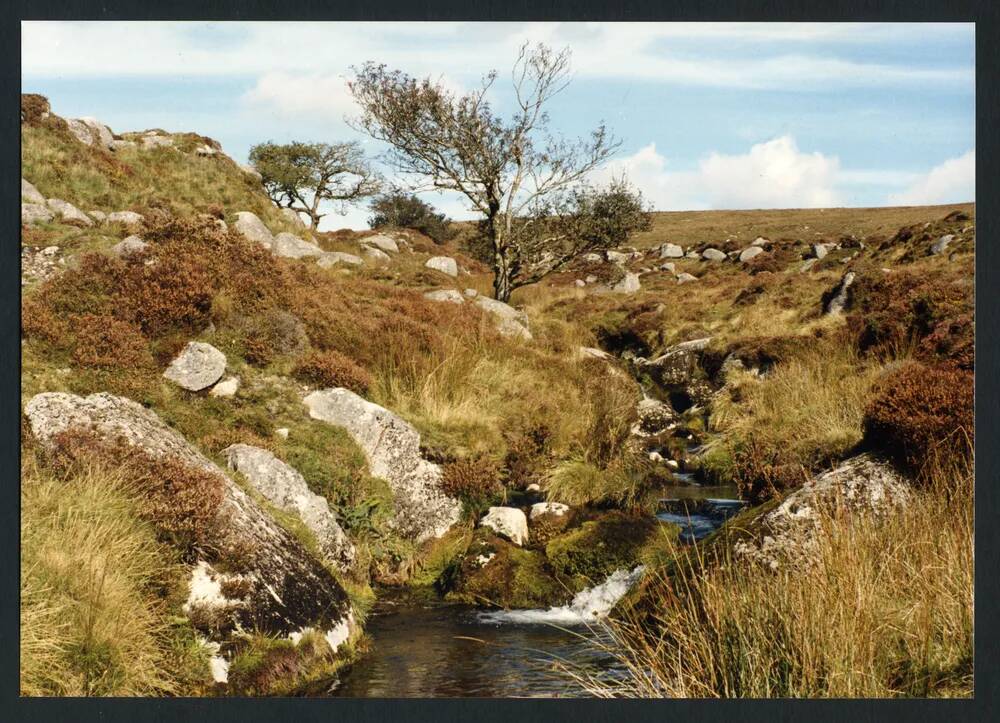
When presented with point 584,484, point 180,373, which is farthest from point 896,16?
point 180,373

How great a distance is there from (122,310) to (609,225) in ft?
51.3

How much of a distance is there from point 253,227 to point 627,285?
1633 cm

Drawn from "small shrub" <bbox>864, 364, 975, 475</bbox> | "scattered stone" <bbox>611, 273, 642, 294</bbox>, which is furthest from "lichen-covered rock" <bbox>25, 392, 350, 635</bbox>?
"scattered stone" <bbox>611, 273, 642, 294</bbox>

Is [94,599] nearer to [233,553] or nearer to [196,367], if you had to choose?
[233,553]

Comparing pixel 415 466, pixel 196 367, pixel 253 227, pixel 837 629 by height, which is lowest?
pixel 415 466

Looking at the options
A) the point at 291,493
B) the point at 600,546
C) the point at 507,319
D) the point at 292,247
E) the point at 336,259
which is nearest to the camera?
the point at 291,493

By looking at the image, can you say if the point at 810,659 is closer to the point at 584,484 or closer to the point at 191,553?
the point at 191,553

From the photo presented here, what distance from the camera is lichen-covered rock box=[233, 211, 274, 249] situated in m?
23.6

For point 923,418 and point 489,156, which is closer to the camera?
point 923,418

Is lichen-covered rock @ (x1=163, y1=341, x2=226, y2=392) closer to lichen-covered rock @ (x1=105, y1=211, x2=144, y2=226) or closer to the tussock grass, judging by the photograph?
the tussock grass

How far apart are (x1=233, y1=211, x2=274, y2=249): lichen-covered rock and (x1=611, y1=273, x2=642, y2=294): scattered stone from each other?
47.8 ft

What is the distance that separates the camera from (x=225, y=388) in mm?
10297

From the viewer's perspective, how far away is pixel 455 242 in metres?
46.3

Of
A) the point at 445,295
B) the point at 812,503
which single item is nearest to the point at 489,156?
the point at 445,295
